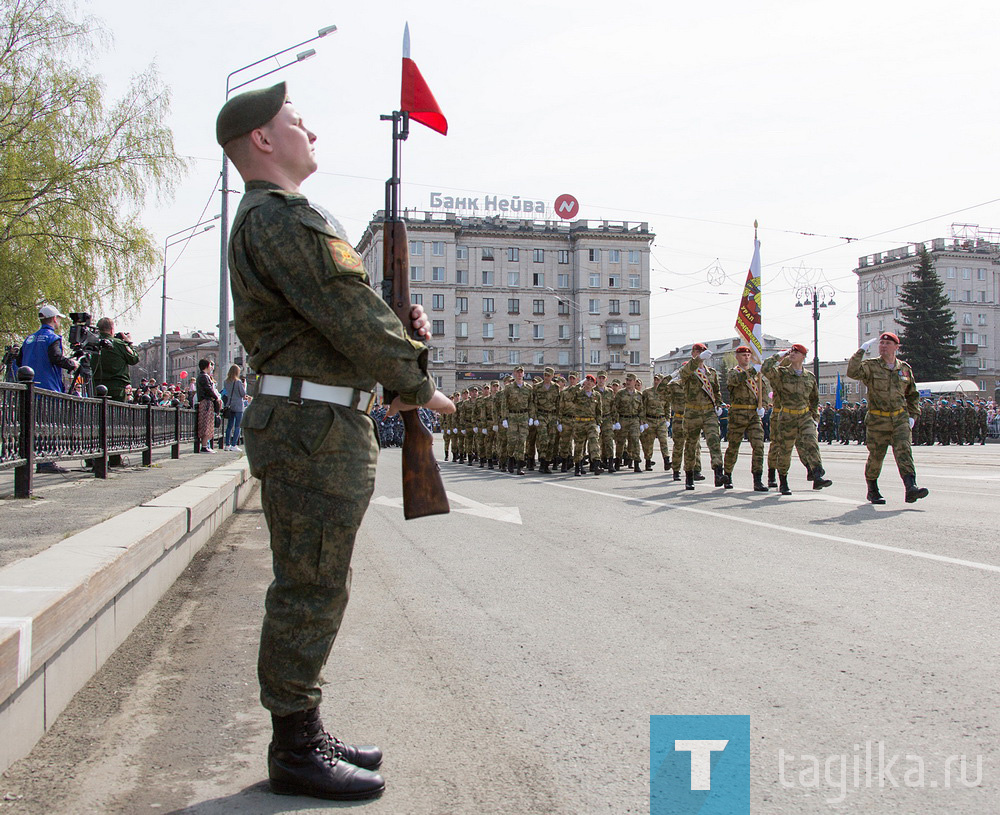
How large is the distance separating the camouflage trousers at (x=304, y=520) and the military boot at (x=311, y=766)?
52 mm

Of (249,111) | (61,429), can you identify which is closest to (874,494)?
(61,429)

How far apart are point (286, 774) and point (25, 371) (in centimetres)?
589

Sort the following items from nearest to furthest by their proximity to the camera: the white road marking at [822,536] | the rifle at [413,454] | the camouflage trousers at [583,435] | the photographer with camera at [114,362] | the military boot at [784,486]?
the rifle at [413,454] < the white road marking at [822,536] < the military boot at [784,486] < the photographer with camera at [114,362] < the camouflage trousers at [583,435]

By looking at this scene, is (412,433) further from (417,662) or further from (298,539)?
(417,662)

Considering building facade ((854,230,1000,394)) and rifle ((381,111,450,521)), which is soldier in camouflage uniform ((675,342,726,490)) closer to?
rifle ((381,111,450,521))

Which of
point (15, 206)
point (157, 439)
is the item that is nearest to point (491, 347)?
point (15, 206)

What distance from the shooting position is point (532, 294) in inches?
3792

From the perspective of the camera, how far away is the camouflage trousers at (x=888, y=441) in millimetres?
10469

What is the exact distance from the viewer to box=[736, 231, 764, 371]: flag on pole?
25625 mm

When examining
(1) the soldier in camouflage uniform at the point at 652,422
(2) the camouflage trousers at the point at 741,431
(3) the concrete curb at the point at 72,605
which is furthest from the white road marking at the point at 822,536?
(1) the soldier in camouflage uniform at the point at 652,422

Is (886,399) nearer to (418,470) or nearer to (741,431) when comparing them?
(741,431)

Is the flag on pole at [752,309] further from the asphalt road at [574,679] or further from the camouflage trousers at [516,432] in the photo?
the asphalt road at [574,679]

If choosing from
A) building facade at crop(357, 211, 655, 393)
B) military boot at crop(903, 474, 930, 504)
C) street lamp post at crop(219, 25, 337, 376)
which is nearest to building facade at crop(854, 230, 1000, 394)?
building facade at crop(357, 211, 655, 393)

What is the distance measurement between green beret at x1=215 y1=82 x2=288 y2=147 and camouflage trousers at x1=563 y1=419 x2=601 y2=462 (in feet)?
47.8
